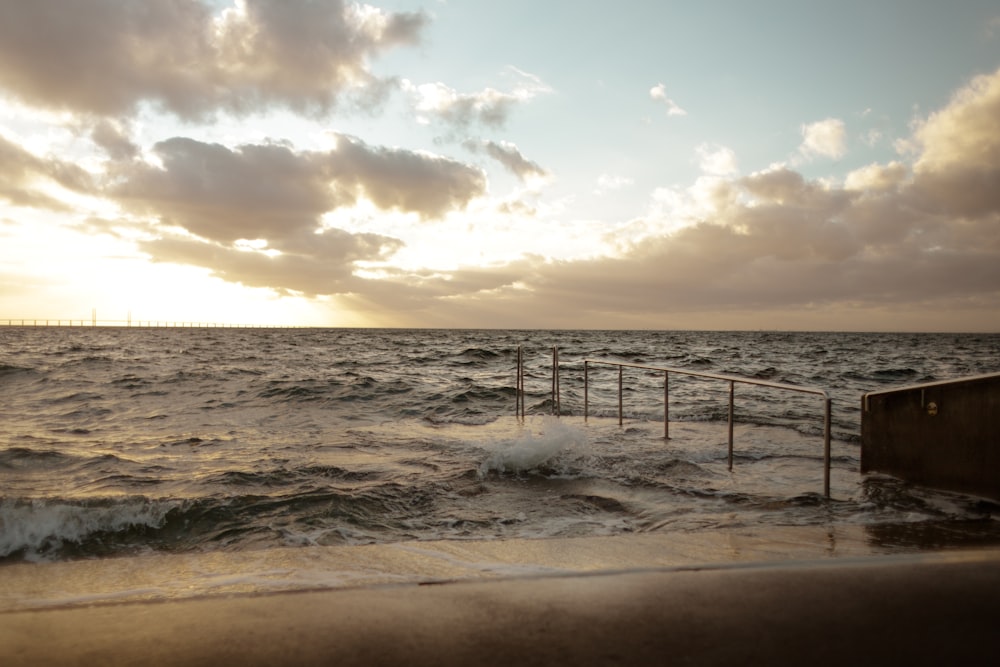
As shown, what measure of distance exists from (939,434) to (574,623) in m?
4.72

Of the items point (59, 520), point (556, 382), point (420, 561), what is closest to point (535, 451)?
point (420, 561)

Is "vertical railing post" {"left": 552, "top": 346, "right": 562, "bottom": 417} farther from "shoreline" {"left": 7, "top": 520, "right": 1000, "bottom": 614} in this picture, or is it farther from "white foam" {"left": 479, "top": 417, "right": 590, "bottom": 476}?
"shoreline" {"left": 7, "top": 520, "right": 1000, "bottom": 614}

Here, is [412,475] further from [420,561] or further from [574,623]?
[574,623]

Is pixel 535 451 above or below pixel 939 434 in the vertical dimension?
below

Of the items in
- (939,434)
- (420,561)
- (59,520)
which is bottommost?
(59,520)

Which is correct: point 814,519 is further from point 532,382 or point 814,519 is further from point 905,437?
A: point 532,382

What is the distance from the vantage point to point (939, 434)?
535 cm

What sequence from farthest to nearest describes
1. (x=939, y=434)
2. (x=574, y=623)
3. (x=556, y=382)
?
(x=556, y=382), (x=939, y=434), (x=574, y=623)

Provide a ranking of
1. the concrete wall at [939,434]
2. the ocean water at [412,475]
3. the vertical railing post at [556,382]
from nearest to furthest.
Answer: the ocean water at [412,475], the concrete wall at [939,434], the vertical railing post at [556,382]

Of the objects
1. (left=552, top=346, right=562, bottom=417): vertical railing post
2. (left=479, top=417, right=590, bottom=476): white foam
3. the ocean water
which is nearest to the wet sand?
the ocean water

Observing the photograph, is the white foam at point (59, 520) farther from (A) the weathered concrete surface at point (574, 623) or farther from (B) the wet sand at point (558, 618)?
(A) the weathered concrete surface at point (574, 623)

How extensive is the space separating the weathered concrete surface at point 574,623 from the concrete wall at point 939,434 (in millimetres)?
2818

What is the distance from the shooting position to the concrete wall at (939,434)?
4914 mm

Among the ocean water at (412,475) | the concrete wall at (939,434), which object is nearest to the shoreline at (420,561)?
the ocean water at (412,475)
